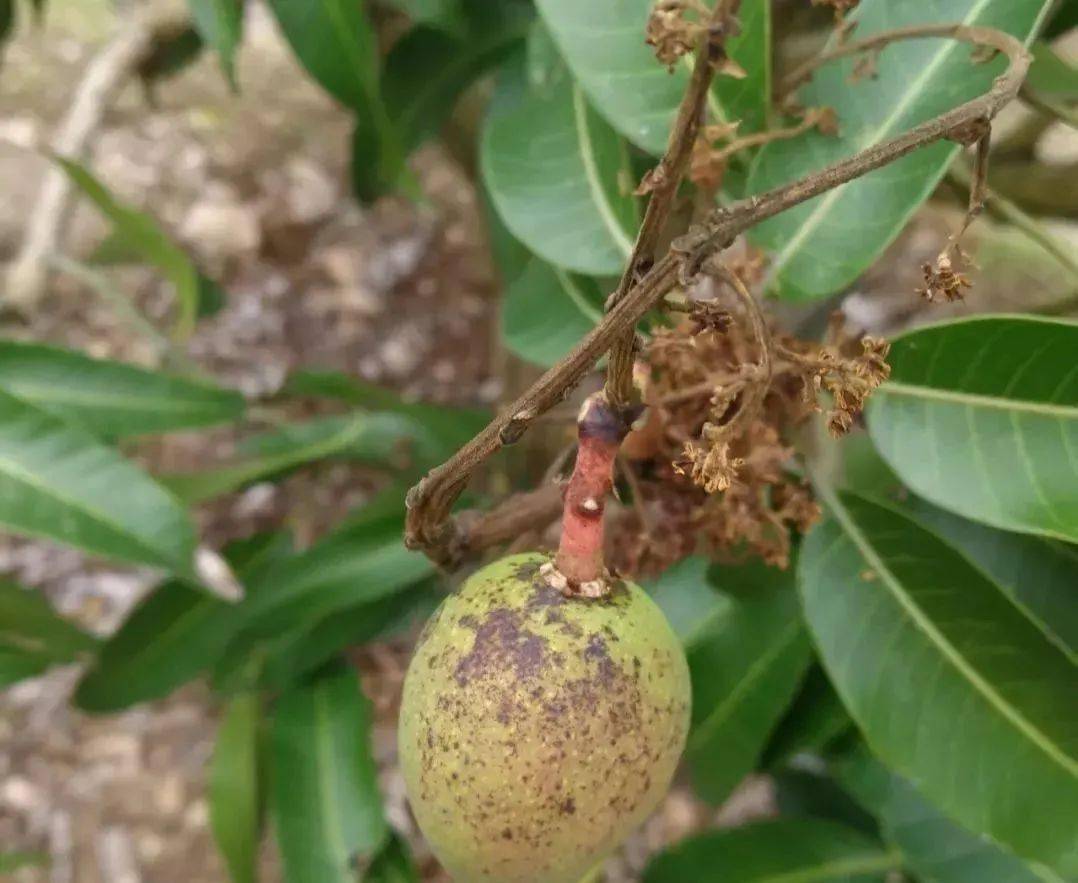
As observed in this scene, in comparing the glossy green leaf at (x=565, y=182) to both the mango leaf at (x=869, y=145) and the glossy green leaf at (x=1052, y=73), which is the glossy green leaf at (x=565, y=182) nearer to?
the mango leaf at (x=869, y=145)

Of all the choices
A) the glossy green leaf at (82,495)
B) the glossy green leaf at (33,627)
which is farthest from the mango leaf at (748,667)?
the glossy green leaf at (33,627)

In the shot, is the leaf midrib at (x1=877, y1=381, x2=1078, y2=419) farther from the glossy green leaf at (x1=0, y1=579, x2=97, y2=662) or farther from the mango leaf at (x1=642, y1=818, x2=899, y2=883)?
the glossy green leaf at (x1=0, y1=579, x2=97, y2=662)

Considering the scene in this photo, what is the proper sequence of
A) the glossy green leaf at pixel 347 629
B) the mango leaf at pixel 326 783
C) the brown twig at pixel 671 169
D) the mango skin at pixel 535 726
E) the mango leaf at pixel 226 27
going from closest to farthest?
1. the brown twig at pixel 671 169
2. the mango skin at pixel 535 726
3. the mango leaf at pixel 226 27
4. the mango leaf at pixel 326 783
5. the glossy green leaf at pixel 347 629

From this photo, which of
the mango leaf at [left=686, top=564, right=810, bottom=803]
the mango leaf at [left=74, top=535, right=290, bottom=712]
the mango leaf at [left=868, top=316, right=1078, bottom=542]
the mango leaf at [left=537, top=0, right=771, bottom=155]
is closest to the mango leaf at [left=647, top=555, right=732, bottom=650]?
the mango leaf at [left=686, top=564, right=810, bottom=803]

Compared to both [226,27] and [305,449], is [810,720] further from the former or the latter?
[226,27]

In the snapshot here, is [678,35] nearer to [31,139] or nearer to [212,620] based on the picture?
[212,620]

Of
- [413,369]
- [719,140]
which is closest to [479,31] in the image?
[719,140]
